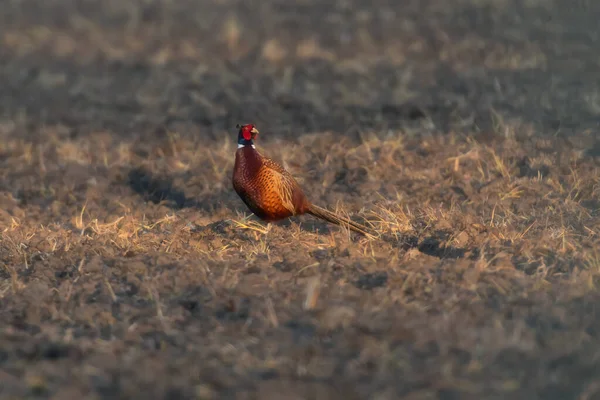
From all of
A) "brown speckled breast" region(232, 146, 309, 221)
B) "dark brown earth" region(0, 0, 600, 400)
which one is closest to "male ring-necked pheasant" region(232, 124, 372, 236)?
"brown speckled breast" region(232, 146, 309, 221)

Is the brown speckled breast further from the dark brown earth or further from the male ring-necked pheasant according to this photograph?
the dark brown earth

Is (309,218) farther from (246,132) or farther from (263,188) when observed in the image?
(246,132)

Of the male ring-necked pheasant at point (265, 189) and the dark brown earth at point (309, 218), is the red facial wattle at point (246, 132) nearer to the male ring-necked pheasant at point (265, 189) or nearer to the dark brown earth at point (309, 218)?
the male ring-necked pheasant at point (265, 189)

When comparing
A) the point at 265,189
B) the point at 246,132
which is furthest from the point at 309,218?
the point at 246,132

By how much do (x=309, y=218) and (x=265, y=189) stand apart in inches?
29.2

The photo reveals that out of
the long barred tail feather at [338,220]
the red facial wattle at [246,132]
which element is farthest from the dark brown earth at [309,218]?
the red facial wattle at [246,132]

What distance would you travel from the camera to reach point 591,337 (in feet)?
16.3

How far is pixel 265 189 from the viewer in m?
7.30

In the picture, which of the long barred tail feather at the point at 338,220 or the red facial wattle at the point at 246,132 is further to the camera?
the red facial wattle at the point at 246,132

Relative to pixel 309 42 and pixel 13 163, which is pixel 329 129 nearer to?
pixel 13 163

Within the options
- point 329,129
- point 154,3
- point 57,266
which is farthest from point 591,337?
point 154,3

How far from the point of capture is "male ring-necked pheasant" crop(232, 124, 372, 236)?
7.30m

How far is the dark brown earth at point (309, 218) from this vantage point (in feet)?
15.8

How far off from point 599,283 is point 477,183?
2941mm
